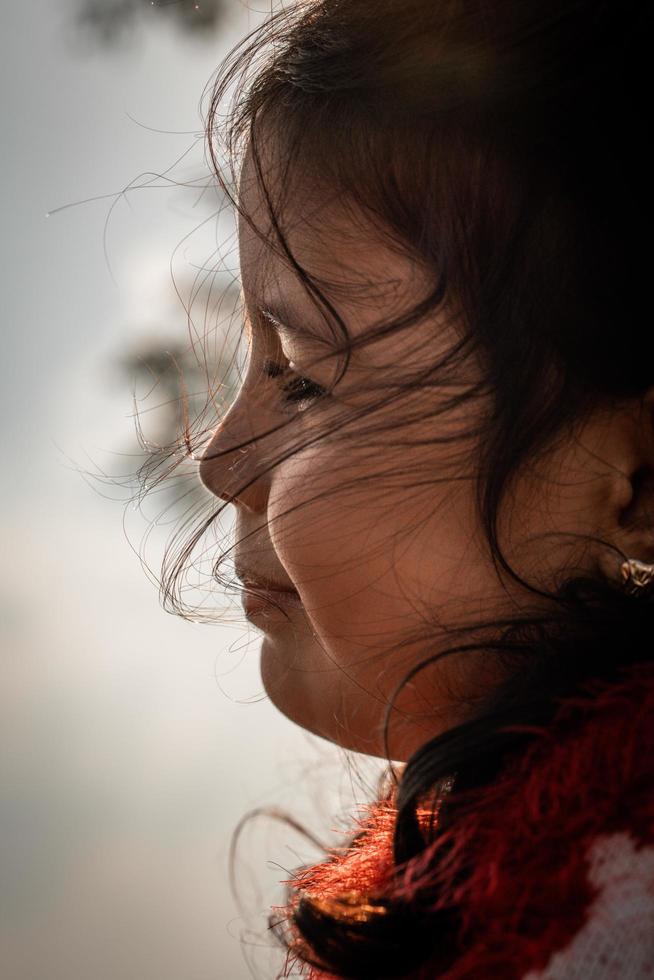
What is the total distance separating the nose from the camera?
2.39 feet

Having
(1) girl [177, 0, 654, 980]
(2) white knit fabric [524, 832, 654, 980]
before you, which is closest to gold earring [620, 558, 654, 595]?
(1) girl [177, 0, 654, 980]

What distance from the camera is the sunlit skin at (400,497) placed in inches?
25.0

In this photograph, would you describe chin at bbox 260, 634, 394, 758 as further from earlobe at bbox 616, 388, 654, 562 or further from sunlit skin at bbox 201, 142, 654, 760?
earlobe at bbox 616, 388, 654, 562

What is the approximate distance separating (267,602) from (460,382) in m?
0.24

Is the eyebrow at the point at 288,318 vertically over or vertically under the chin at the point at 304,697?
over

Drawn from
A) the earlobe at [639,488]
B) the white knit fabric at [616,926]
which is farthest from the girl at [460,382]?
the white knit fabric at [616,926]

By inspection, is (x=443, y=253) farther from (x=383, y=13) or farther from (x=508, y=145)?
(x=383, y=13)

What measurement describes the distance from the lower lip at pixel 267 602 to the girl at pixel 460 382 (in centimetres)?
6

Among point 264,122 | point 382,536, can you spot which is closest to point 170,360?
A: point 264,122

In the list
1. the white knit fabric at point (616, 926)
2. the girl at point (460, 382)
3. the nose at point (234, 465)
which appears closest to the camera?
the white knit fabric at point (616, 926)

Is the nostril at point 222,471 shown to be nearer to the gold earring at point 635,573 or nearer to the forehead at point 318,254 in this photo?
the forehead at point 318,254

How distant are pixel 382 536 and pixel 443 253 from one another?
0.61ft

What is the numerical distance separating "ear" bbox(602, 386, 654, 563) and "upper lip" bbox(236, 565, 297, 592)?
0.25 metres

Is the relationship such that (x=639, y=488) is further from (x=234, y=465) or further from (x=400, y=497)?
(x=234, y=465)
